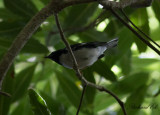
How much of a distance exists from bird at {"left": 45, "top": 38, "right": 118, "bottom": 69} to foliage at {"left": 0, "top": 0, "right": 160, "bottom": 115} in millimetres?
74

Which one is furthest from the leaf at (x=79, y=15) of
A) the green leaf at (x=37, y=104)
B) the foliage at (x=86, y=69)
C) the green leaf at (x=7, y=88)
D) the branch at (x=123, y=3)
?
the green leaf at (x=37, y=104)

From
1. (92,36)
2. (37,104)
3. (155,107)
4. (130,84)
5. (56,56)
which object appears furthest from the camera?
(130,84)

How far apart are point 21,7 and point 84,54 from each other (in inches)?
30.2

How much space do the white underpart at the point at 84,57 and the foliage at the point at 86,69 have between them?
3.5 inches

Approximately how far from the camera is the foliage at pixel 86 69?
101 inches

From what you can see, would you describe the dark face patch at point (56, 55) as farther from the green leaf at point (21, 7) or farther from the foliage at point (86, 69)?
the green leaf at point (21, 7)

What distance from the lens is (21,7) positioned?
261cm

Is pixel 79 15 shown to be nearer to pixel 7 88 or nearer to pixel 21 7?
pixel 21 7

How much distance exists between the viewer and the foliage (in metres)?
2.57

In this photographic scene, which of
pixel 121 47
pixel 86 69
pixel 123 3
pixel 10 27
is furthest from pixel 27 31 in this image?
pixel 121 47

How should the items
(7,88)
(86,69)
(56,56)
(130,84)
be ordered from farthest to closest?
1. (130,84)
2. (56,56)
3. (86,69)
4. (7,88)

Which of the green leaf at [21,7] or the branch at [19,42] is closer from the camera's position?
the branch at [19,42]

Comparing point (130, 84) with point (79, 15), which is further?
point (130, 84)

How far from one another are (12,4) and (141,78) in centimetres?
157
